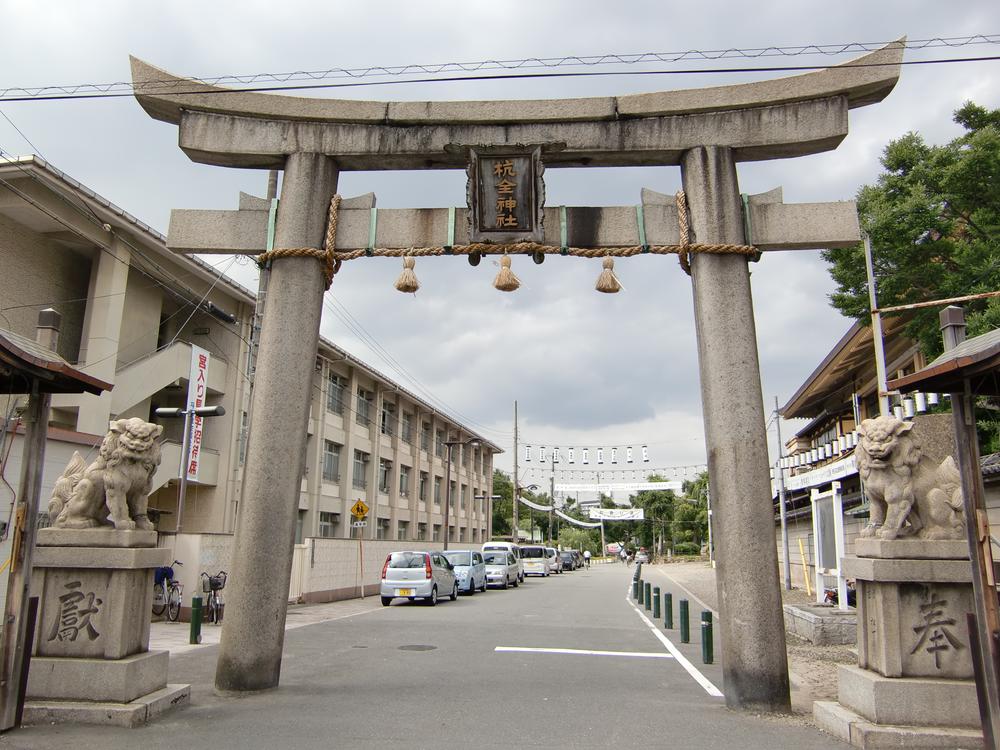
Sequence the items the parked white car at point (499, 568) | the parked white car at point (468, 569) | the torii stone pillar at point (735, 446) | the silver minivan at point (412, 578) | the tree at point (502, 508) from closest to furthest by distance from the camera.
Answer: the torii stone pillar at point (735, 446)
the silver minivan at point (412, 578)
the parked white car at point (468, 569)
the parked white car at point (499, 568)
the tree at point (502, 508)

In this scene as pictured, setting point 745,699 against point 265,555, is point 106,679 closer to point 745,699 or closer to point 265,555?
point 265,555

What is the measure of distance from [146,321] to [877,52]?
20.5 metres

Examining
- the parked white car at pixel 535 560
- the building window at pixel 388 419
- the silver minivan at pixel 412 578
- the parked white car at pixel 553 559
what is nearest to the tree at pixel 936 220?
the silver minivan at pixel 412 578

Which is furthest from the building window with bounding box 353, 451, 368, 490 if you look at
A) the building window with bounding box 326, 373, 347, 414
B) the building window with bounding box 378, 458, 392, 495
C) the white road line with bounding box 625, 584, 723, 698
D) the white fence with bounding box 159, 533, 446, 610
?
the white road line with bounding box 625, 584, 723, 698

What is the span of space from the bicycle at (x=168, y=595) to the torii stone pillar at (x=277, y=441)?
9.34 m

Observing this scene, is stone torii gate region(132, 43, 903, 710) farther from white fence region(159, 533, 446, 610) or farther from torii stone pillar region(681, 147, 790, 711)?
white fence region(159, 533, 446, 610)

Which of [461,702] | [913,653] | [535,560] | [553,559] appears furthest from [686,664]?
[553,559]

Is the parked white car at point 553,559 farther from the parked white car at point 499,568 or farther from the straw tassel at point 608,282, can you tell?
the straw tassel at point 608,282

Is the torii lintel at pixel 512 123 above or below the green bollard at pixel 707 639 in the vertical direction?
above

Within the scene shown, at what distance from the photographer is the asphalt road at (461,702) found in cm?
618

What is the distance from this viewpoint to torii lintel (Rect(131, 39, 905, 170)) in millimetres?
8461

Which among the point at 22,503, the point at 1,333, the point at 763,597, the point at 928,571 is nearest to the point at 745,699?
the point at 763,597

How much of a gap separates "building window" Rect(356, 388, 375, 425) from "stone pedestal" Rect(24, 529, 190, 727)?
28.7m

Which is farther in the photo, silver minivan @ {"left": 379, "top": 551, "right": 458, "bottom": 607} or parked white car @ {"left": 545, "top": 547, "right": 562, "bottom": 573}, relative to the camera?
parked white car @ {"left": 545, "top": 547, "right": 562, "bottom": 573}
